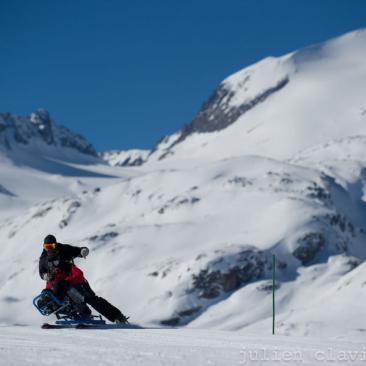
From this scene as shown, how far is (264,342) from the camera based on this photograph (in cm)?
1572

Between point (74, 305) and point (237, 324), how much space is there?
13649cm

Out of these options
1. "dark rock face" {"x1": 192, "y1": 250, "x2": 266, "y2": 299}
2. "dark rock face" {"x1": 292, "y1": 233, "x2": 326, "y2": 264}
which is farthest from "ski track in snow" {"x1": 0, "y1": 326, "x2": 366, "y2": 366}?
"dark rock face" {"x1": 292, "y1": 233, "x2": 326, "y2": 264}

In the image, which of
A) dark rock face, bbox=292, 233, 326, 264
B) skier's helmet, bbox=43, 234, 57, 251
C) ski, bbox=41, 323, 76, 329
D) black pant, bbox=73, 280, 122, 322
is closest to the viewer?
ski, bbox=41, 323, 76, 329

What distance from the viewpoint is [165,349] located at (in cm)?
1428

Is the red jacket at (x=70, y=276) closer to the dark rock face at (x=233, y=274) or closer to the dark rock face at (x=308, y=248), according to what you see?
the dark rock face at (x=233, y=274)

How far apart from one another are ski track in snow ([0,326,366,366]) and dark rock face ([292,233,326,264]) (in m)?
169

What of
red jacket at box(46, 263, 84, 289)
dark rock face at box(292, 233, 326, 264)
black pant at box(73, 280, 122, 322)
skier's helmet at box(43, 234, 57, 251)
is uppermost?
dark rock face at box(292, 233, 326, 264)

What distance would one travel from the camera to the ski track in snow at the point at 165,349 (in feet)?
42.3

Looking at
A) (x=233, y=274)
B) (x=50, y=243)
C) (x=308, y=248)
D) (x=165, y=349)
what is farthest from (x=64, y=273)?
(x=308, y=248)

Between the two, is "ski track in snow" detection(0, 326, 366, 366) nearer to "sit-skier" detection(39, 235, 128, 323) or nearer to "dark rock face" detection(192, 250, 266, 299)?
"sit-skier" detection(39, 235, 128, 323)

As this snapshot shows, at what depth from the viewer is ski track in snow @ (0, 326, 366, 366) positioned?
1291 centimetres

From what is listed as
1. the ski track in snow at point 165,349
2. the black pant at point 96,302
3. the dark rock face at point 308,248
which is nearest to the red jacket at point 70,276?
the black pant at point 96,302

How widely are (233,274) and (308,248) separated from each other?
64.1ft

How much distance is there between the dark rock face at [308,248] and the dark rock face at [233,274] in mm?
10531
